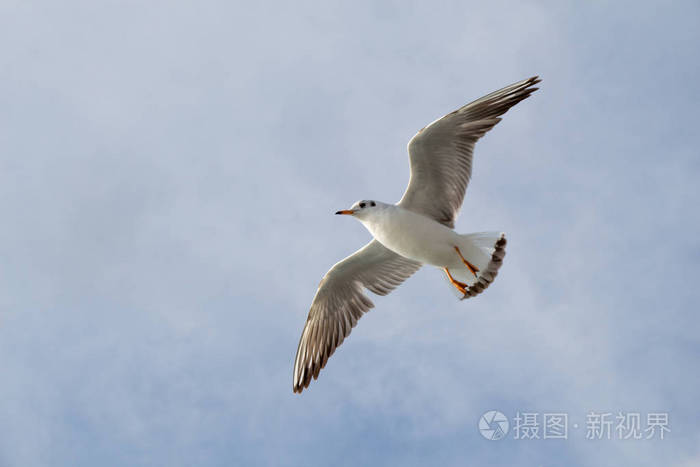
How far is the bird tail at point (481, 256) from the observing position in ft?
30.3

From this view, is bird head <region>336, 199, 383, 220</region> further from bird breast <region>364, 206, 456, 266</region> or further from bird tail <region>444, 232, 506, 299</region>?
bird tail <region>444, 232, 506, 299</region>

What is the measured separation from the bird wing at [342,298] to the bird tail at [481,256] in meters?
1.24

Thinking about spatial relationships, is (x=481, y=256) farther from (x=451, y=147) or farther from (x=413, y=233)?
(x=451, y=147)

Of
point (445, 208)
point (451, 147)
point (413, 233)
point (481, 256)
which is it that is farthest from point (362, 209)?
point (481, 256)

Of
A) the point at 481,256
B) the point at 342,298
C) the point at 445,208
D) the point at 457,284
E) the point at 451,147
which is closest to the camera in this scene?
the point at 481,256

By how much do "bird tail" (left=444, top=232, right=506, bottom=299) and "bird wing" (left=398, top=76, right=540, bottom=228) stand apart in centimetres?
65

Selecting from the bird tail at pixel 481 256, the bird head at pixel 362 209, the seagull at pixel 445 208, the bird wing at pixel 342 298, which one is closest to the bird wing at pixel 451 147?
the seagull at pixel 445 208

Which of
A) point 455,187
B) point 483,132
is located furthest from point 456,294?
point 483,132

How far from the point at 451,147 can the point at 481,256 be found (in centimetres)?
125

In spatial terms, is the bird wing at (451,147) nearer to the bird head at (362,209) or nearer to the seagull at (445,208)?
the seagull at (445,208)

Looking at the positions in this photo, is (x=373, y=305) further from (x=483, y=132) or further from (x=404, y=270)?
(x=483, y=132)

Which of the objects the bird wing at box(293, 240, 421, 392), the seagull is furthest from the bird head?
the bird wing at box(293, 240, 421, 392)

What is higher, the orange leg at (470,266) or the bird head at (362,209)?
the bird head at (362,209)

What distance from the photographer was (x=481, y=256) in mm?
9438
